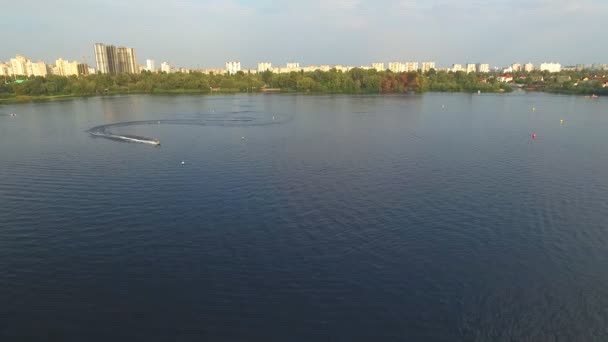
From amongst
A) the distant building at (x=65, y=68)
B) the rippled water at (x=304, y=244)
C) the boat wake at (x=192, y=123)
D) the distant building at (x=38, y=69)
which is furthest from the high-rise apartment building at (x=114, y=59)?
the rippled water at (x=304, y=244)

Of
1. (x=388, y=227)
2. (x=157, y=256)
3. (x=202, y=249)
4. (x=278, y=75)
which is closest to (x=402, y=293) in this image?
(x=388, y=227)

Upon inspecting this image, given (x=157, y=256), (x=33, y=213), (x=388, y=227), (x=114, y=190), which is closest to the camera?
(x=157, y=256)

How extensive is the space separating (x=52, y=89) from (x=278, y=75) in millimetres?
53355

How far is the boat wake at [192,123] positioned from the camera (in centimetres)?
3589

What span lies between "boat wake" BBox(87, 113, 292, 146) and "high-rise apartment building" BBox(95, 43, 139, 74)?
10464 cm

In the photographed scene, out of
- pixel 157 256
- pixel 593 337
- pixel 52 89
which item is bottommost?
pixel 593 337

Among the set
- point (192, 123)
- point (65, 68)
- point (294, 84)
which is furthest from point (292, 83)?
point (65, 68)

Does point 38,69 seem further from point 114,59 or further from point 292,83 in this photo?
point 292,83

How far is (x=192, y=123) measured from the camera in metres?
45.0

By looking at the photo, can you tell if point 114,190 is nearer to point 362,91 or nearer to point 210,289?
point 210,289

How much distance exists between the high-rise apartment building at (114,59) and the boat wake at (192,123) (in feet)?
343

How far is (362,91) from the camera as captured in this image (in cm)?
9644

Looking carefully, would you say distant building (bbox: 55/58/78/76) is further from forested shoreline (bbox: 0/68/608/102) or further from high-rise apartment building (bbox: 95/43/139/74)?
forested shoreline (bbox: 0/68/608/102)

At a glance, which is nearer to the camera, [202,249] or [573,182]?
[202,249]
